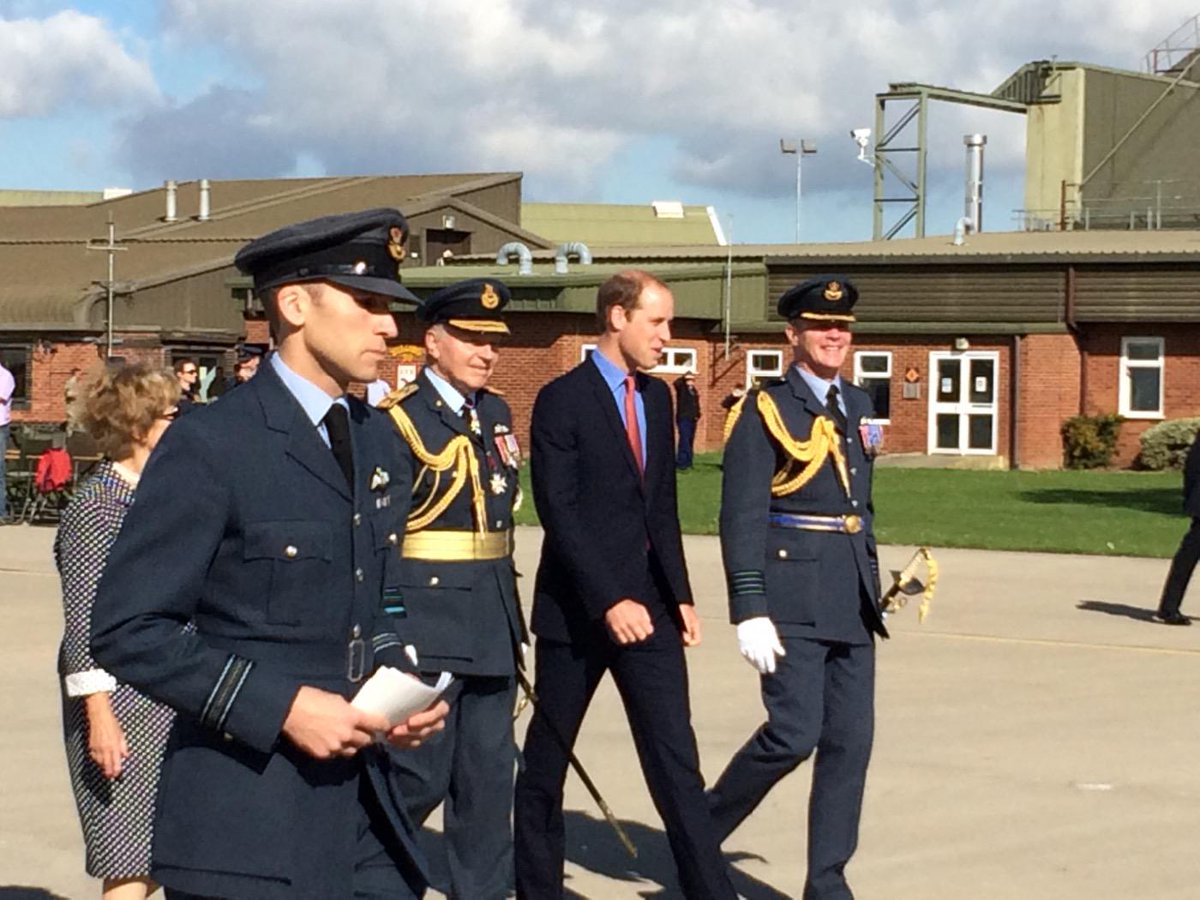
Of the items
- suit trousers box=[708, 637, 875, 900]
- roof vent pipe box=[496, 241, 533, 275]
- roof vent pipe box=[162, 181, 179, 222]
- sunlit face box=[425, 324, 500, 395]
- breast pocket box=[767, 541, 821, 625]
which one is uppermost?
roof vent pipe box=[162, 181, 179, 222]

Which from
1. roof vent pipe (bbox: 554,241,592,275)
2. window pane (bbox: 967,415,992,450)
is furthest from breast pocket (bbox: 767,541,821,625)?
roof vent pipe (bbox: 554,241,592,275)

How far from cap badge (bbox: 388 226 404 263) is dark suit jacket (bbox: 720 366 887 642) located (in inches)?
117

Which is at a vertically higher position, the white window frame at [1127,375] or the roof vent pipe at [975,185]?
the roof vent pipe at [975,185]

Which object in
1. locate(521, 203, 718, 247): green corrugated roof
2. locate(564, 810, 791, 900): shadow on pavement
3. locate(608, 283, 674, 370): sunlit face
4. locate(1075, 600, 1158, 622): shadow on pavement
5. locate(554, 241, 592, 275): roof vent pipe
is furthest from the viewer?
locate(521, 203, 718, 247): green corrugated roof

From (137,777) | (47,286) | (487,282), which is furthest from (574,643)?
(47,286)

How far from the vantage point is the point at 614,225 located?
78.4m

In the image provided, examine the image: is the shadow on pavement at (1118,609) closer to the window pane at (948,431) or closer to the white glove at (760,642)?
the white glove at (760,642)

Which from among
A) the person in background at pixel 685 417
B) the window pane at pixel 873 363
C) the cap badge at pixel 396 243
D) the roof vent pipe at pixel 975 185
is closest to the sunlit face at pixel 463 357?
the cap badge at pixel 396 243

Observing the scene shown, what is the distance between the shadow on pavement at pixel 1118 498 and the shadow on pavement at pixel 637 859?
19679mm

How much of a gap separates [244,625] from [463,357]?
3227mm

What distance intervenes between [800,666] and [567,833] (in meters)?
1.83

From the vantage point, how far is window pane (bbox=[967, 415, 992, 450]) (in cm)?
4350

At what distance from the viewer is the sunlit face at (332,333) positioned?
4.00 m

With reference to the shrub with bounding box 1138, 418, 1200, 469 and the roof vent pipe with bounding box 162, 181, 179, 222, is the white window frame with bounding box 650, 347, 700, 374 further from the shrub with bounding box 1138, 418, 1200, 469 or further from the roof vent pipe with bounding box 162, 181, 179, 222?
the roof vent pipe with bounding box 162, 181, 179, 222
